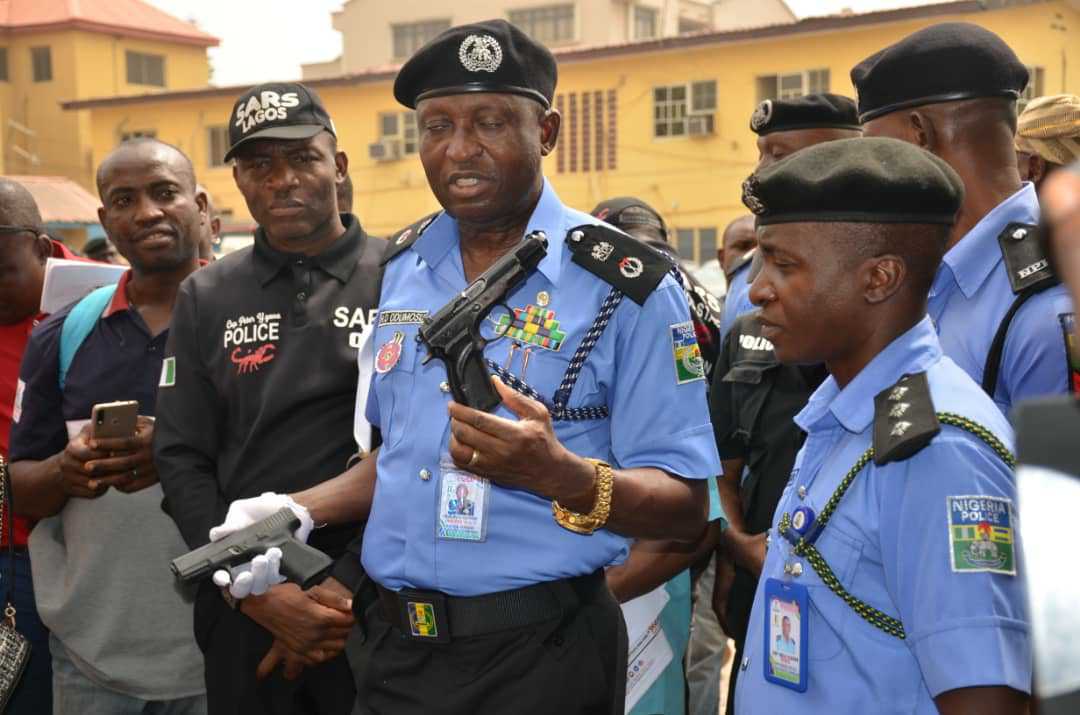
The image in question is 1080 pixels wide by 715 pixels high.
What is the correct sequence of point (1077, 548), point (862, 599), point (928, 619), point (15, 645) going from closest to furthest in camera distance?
point (1077, 548)
point (928, 619)
point (862, 599)
point (15, 645)

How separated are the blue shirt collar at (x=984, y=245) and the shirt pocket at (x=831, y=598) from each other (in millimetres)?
938

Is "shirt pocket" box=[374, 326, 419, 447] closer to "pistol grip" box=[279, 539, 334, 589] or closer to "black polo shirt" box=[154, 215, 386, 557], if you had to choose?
"pistol grip" box=[279, 539, 334, 589]

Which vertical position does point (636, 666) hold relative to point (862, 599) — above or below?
below

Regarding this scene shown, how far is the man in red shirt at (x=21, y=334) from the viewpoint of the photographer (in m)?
4.37

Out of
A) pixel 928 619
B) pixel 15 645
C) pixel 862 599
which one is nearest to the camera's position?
pixel 928 619

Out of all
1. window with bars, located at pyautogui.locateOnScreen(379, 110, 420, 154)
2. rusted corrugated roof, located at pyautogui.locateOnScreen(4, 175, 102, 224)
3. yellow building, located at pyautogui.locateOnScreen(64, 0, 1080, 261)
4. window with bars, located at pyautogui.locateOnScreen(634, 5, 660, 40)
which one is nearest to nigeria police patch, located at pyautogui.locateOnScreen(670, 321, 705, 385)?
yellow building, located at pyautogui.locateOnScreen(64, 0, 1080, 261)

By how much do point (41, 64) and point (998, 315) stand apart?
44286 millimetres

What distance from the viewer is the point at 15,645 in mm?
4211

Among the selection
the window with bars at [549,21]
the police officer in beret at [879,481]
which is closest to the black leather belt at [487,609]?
the police officer in beret at [879,481]

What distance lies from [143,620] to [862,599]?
8.63ft

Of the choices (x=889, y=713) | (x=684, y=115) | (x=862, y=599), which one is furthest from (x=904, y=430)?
(x=684, y=115)

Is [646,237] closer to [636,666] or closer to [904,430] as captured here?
[636,666]

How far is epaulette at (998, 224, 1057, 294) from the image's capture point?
273cm

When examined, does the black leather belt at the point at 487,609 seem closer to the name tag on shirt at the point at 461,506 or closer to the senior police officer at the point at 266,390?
the name tag on shirt at the point at 461,506
